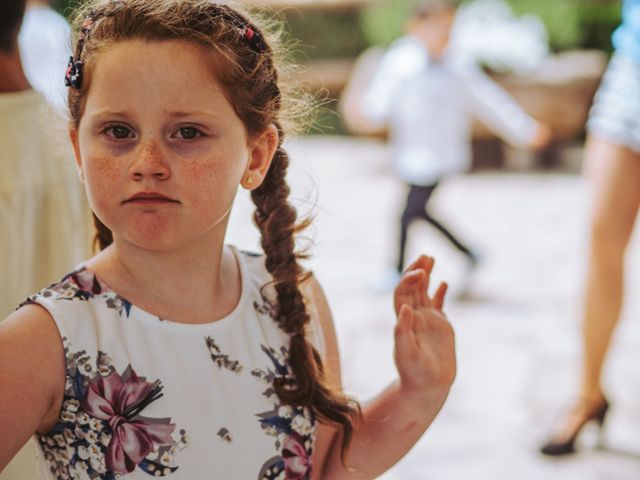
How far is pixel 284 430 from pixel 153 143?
42cm

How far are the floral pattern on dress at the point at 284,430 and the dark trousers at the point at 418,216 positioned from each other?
382 cm

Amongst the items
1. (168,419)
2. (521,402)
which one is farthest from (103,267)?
(521,402)

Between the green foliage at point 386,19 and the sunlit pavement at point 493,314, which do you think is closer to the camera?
the sunlit pavement at point 493,314

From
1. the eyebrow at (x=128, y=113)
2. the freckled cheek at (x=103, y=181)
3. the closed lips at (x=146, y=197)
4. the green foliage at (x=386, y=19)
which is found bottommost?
the closed lips at (x=146, y=197)

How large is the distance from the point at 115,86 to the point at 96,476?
18.2 inches

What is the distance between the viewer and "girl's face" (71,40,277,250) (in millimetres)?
1170

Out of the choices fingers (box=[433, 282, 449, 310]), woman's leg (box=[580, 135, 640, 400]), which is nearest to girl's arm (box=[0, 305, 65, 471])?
fingers (box=[433, 282, 449, 310])

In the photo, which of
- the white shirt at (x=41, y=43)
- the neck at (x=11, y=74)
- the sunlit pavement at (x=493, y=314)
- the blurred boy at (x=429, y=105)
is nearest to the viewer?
the neck at (x=11, y=74)

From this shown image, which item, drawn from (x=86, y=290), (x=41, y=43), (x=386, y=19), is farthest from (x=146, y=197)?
(x=386, y=19)

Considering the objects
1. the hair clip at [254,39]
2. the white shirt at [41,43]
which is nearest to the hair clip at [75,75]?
the hair clip at [254,39]

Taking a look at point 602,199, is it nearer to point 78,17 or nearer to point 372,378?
point 372,378

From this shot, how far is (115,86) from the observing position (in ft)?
3.86

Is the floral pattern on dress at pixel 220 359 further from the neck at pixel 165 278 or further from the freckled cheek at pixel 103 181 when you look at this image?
the freckled cheek at pixel 103 181

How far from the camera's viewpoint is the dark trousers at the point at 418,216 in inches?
202
